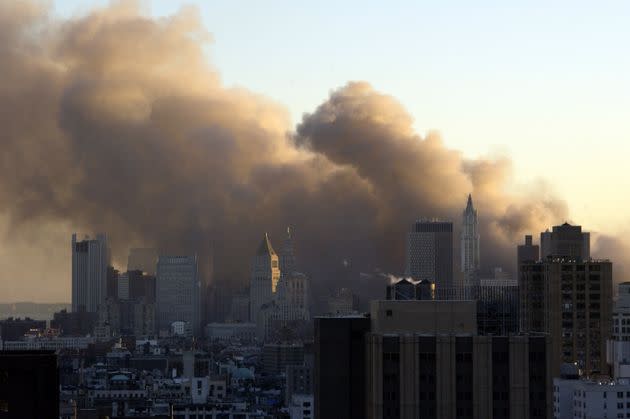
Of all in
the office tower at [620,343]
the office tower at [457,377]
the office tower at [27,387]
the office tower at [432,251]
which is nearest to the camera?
the office tower at [27,387]

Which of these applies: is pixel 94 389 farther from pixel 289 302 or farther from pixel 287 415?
pixel 289 302

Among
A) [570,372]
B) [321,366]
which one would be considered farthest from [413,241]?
[321,366]

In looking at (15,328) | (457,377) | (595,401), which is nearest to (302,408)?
(595,401)

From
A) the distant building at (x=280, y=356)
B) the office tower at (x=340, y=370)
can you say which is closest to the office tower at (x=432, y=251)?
the distant building at (x=280, y=356)

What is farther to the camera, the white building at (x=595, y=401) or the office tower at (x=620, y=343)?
the office tower at (x=620, y=343)

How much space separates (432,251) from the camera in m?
138

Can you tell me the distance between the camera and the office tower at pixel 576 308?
79188 mm

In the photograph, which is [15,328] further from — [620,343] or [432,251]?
[620,343]

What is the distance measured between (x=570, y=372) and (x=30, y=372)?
41.7 metres

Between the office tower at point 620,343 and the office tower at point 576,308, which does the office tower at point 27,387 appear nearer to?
the office tower at point 620,343

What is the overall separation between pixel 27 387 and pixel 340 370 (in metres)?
9.67

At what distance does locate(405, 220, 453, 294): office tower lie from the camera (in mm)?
132875

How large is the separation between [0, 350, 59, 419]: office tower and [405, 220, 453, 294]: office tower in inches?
4108

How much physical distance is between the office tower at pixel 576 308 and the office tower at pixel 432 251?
46.0 m
